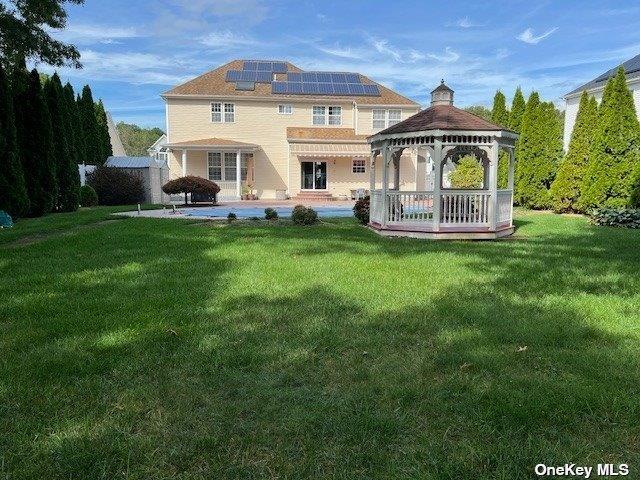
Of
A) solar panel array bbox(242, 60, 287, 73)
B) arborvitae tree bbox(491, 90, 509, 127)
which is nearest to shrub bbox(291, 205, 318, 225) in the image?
arborvitae tree bbox(491, 90, 509, 127)

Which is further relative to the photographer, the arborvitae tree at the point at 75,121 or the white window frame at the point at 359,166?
the white window frame at the point at 359,166

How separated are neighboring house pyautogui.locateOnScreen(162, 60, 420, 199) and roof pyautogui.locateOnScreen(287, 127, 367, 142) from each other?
0.07 meters

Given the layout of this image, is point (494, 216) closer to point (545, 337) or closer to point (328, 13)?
point (545, 337)

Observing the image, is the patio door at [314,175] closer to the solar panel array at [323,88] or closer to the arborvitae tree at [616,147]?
the solar panel array at [323,88]

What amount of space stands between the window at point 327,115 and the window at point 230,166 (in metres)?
6.09

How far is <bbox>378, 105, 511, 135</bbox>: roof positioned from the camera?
41.2 feet

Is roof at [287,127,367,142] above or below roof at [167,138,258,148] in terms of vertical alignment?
Answer: above

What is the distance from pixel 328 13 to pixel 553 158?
12.0 m

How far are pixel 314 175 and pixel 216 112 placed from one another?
7.68m

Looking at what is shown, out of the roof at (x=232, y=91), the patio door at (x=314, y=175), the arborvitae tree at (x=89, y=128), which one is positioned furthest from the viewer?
the patio door at (x=314, y=175)

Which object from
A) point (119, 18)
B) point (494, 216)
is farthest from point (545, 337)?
point (119, 18)

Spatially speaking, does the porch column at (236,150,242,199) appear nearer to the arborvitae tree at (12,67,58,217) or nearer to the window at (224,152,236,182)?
the window at (224,152,236,182)

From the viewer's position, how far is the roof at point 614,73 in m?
25.2

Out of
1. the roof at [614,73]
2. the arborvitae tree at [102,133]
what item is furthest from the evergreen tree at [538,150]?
the arborvitae tree at [102,133]
